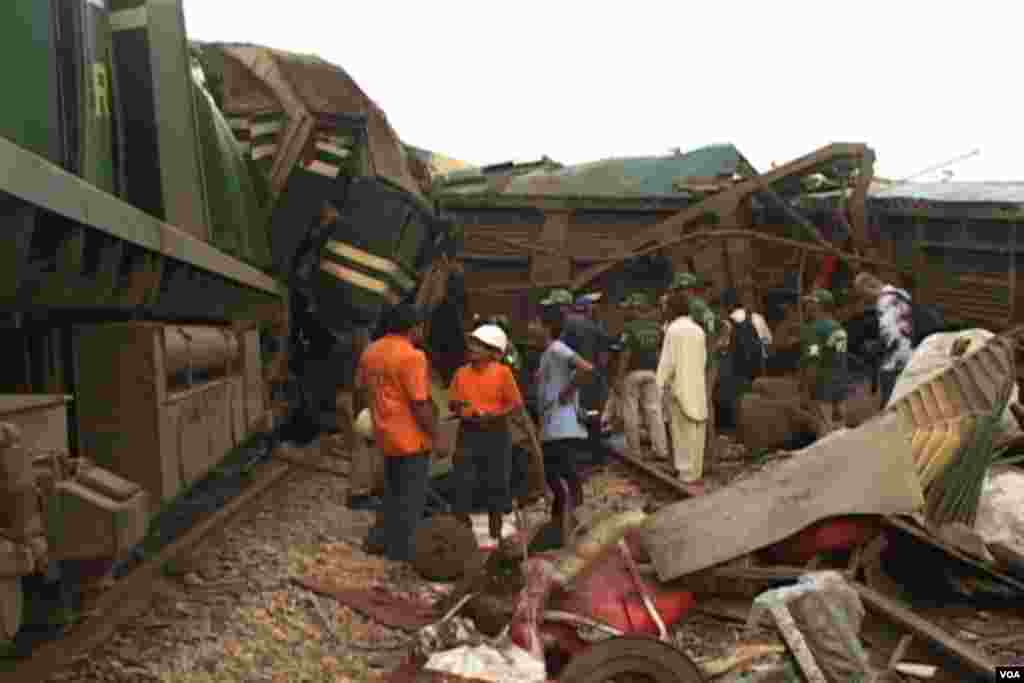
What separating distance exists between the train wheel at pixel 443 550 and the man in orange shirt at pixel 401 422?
277 mm

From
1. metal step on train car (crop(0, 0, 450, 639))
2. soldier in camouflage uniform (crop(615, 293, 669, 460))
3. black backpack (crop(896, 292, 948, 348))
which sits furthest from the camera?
black backpack (crop(896, 292, 948, 348))

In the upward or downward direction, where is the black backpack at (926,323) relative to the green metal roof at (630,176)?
downward

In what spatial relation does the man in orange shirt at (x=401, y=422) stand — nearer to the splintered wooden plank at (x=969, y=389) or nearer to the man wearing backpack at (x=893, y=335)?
the splintered wooden plank at (x=969, y=389)

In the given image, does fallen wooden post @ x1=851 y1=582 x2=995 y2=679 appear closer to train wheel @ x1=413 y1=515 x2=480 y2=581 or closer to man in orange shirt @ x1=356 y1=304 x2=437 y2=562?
train wheel @ x1=413 y1=515 x2=480 y2=581

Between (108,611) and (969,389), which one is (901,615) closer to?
(969,389)

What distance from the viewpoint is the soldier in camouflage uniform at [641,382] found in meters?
12.5

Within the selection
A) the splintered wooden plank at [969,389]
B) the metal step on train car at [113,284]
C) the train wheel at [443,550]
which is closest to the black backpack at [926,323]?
the splintered wooden plank at [969,389]

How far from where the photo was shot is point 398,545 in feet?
26.3

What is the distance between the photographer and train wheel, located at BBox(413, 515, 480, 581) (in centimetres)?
758

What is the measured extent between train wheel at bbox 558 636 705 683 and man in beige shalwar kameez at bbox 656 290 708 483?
21.1 feet

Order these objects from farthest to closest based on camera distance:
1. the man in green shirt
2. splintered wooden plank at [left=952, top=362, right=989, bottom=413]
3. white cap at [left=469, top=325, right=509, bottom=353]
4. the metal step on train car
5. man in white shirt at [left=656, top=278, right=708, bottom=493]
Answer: the man in green shirt
man in white shirt at [left=656, top=278, right=708, bottom=493]
white cap at [left=469, top=325, right=509, bottom=353]
splintered wooden plank at [left=952, top=362, right=989, bottom=413]
the metal step on train car

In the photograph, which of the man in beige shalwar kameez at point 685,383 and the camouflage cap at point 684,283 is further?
the camouflage cap at point 684,283

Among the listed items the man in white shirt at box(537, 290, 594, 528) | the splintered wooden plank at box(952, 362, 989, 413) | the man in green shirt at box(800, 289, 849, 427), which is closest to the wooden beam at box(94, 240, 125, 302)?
the man in white shirt at box(537, 290, 594, 528)

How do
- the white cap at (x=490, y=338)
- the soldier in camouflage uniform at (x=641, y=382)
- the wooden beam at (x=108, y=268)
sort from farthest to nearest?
the soldier in camouflage uniform at (x=641, y=382) → the white cap at (x=490, y=338) → the wooden beam at (x=108, y=268)
